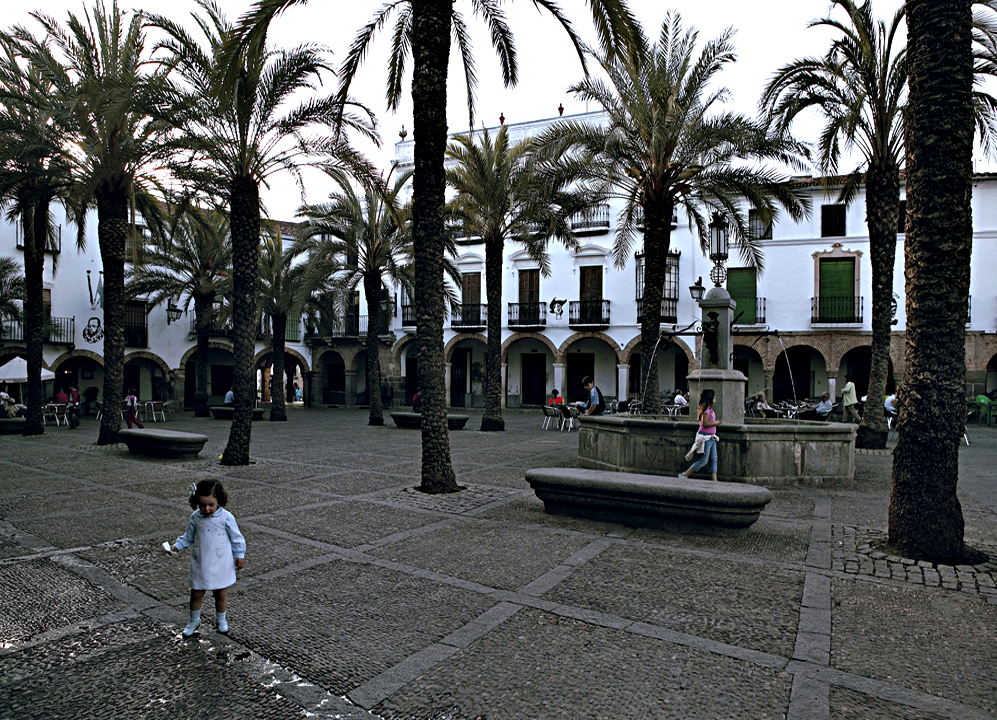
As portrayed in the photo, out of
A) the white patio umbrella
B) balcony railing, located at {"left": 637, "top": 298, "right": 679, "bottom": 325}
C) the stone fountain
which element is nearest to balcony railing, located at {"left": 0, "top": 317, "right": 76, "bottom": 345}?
the white patio umbrella

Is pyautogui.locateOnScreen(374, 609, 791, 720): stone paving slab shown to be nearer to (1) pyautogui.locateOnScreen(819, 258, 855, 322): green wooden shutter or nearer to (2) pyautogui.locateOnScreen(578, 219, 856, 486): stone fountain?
(2) pyautogui.locateOnScreen(578, 219, 856, 486): stone fountain

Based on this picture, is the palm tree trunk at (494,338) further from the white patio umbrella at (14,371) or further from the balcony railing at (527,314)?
the white patio umbrella at (14,371)

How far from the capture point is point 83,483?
9.67 meters

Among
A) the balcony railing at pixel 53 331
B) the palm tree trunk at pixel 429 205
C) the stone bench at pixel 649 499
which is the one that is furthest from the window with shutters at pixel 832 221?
the balcony railing at pixel 53 331

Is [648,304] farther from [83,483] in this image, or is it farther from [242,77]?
[83,483]

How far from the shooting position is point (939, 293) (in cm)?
570

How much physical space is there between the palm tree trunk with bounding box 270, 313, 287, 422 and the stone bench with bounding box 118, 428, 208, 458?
11.2m

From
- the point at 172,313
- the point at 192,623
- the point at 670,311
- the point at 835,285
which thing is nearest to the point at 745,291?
the point at 670,311

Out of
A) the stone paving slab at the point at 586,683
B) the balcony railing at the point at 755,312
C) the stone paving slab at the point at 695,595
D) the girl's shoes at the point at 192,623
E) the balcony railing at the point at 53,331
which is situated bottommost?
the stone paving slab at the point at 586,683

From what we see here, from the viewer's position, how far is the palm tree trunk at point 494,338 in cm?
1927

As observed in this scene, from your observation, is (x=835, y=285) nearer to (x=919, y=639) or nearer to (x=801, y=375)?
(x=801, y=375)

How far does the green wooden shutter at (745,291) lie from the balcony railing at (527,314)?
7.90 meters

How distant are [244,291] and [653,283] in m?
8.00

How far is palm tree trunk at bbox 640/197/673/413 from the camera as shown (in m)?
13.9
